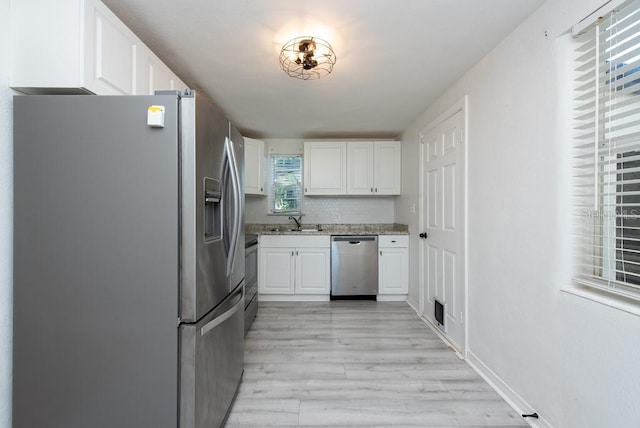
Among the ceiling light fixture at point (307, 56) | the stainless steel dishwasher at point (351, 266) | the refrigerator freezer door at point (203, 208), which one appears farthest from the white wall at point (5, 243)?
the stainless steel dishwasher at point (351, 266)

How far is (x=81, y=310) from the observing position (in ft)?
3.84

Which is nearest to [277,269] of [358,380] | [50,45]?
[358,380]

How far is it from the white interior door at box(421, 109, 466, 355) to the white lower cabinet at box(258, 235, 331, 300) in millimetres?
1245

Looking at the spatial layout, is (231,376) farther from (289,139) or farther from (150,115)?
(289,139)

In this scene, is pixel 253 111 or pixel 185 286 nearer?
pixel 185 286

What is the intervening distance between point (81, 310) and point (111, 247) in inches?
11.1

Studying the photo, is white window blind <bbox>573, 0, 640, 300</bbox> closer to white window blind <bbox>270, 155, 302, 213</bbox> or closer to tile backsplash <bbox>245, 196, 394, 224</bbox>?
tile backsplash <bbox>245, 196, 394, 224</bbox>

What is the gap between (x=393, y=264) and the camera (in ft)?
12.1

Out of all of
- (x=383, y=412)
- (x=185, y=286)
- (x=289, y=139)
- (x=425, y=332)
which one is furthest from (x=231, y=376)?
(x=289, y=139)

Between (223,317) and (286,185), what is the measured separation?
10.0 ft

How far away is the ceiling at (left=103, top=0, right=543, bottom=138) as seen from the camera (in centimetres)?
153

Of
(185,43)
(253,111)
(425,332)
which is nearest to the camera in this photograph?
(185,43)

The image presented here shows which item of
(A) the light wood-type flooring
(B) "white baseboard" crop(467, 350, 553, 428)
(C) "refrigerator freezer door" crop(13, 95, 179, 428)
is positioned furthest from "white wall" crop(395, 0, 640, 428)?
(C) "refrigerator freezer door" crop(13, 95, 179, 428)

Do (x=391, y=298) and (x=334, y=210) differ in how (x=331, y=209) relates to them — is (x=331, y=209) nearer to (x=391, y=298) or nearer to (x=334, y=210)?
(x=334, y=210)
